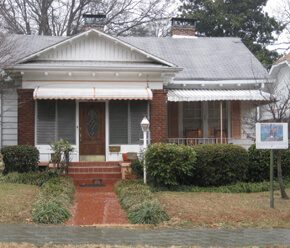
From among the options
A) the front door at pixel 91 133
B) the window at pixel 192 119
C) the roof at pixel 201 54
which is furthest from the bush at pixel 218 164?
the roof at pixel 201 54

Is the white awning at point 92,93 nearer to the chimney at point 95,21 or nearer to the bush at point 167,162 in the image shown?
the bush at point 167,162

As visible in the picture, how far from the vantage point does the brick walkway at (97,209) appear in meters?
8.33

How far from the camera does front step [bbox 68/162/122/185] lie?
42.7 ft

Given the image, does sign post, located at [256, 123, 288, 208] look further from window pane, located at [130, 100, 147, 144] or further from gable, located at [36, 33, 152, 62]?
gable, located at [36, 33, 152, 62]

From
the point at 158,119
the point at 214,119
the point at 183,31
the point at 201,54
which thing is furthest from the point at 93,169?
the point at 183,31

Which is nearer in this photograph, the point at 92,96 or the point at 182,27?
the point at 92,96

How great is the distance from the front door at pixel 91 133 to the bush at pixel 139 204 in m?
2.85

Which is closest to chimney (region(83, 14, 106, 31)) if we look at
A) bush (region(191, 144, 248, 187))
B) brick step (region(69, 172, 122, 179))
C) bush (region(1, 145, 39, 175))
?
bush (region(1, 145, 39, 175))

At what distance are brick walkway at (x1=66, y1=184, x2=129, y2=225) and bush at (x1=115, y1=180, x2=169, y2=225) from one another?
17cm

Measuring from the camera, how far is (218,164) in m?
12.0

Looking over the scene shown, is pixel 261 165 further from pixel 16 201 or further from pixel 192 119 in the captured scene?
pixel 16 201

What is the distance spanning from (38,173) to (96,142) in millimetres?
2485

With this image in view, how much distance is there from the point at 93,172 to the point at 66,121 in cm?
205

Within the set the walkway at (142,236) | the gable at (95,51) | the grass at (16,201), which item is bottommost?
the walkway at (142,236)
